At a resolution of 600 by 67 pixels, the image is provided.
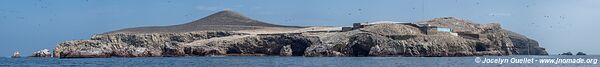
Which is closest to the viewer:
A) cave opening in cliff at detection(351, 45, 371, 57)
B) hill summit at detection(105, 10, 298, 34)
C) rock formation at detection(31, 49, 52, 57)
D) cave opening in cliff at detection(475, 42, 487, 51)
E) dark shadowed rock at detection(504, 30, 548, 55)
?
cave opening in cliff at detection(351, 45, 371, 57)

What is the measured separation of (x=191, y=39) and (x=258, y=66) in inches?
3527

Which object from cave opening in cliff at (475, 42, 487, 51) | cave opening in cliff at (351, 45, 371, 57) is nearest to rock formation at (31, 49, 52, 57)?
cave opening in cliff at (351, 45, 371, 57)

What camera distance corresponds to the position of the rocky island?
107438mm

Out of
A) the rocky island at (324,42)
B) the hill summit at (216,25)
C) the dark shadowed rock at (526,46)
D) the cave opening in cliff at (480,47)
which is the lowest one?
the dark shadowed rock at (526,46)

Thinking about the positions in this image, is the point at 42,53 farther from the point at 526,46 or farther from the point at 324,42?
the point at 526,46

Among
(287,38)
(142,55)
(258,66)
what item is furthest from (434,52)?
(258,66)

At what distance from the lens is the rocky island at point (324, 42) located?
107 meters

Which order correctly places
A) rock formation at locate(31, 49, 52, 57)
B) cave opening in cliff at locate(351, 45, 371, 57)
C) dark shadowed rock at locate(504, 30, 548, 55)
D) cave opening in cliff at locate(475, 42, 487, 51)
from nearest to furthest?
1. cave opening in cliff at locate(351, 45, 371, 57)
2. cave opening in cliff at locate(475, 42, 487, 51)
3. rock formation at locate(31, 49, 52, 57)
4. dark shadowed rock at locate(504, 30, 548, 55)

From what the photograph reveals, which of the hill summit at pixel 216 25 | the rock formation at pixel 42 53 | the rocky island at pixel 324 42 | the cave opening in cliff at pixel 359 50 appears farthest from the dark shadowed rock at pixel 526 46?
the rock formation at pixel 42 53

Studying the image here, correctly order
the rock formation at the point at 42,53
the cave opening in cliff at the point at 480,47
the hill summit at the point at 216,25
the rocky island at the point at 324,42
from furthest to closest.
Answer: the hill summit at the point at 216,25
the rock formation at the point at 42,53
the cave opening in cliff at the point at 480,47
the rocky island at the point at 324,42

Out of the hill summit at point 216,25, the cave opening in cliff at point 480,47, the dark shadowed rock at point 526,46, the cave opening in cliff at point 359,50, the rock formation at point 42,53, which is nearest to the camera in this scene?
the cave opening in cliff at point 359,50

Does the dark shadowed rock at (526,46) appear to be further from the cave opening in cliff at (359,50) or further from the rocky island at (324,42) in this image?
the cave opening in cliff at (359,50)

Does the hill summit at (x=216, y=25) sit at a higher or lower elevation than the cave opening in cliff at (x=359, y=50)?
higher

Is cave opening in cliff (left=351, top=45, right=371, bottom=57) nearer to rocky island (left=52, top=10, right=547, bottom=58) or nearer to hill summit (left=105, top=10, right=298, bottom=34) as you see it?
rocky island (left=52, top=10, right=547, bottom=58)
